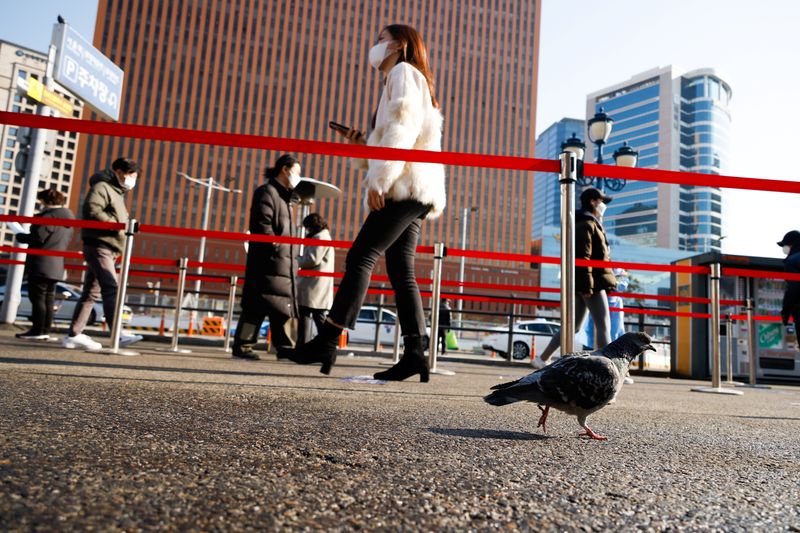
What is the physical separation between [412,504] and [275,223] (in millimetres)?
4095

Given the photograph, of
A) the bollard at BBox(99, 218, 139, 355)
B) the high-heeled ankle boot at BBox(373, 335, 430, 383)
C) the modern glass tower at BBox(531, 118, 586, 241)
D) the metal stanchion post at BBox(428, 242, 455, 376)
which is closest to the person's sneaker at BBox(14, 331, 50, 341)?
the bollard at BBox(99, 218, 139, 355)

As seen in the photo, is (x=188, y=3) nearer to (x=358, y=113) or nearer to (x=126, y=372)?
(x=358, y=113)

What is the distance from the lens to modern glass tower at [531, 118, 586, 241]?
404ft

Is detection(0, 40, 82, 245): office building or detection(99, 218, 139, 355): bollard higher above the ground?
detection(0, 40, 82, 245): office building

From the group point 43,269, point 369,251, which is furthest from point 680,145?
point 369,251

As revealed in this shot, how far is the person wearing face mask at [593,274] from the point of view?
453 centimetres

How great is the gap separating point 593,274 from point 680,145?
103 meters

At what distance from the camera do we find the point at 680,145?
311 feet

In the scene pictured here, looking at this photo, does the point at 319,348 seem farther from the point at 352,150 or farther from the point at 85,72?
the point at 85,72

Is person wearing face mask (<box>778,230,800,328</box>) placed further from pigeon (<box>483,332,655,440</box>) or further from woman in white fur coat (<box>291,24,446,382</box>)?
pigeon (<box>483,332,655,440</box>)

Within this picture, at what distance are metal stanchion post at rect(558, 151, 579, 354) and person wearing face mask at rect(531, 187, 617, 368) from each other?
6.54ft

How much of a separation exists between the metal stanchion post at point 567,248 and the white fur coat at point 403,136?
0.63 m

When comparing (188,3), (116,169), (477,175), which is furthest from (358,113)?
(116,169)

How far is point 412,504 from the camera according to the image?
90cm
